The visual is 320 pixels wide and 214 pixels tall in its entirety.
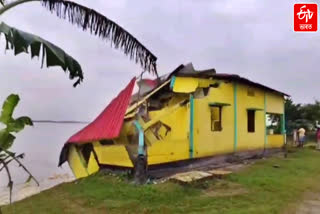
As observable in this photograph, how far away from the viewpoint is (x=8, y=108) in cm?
637

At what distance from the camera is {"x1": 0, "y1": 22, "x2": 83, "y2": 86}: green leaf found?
5.32 metres

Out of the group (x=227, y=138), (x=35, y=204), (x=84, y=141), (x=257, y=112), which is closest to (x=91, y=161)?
(x=84, y=141)

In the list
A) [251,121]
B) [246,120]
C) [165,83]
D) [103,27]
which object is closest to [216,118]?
[246,120]

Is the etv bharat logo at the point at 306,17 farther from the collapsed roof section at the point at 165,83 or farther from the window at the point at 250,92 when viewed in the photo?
the window at the point at 250,92

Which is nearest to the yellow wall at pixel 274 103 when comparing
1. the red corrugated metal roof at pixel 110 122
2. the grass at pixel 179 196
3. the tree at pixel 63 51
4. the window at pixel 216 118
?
the window at pixel 216 118

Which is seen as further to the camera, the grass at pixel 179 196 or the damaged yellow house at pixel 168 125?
the damaged yellow house at pixel 168 125

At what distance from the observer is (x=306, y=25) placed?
12672mm

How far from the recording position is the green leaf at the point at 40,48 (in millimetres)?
5324

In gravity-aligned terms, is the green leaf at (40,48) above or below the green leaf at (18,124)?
above

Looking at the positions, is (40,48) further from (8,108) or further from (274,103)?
(274,103)

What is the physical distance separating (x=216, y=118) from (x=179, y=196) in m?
6.48

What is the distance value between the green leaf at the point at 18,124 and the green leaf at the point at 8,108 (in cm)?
8

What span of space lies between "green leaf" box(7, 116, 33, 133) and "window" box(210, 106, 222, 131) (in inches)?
403

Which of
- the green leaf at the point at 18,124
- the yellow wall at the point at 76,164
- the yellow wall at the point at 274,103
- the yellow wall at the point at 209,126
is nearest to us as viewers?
the green leaf at the point at 18,124
